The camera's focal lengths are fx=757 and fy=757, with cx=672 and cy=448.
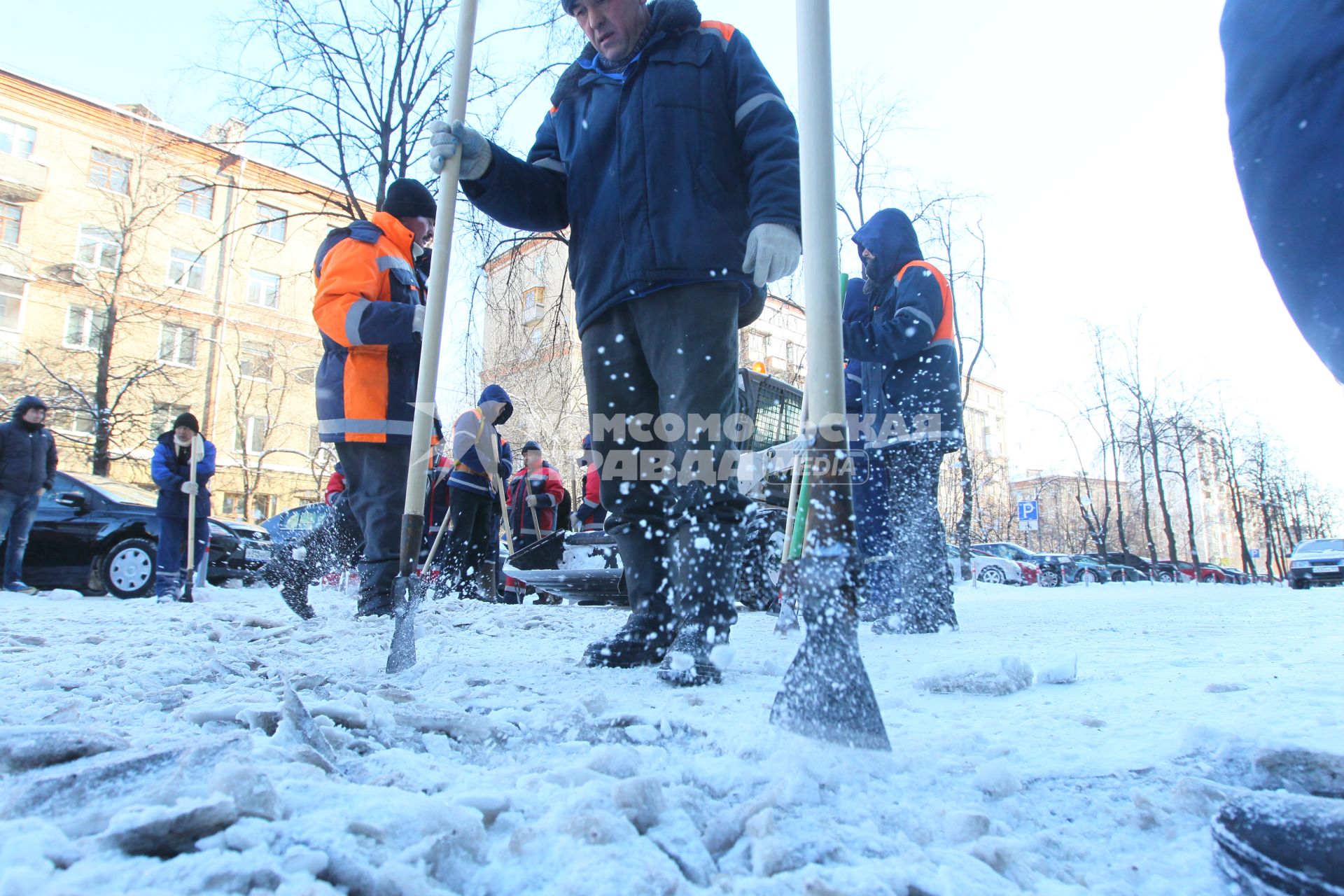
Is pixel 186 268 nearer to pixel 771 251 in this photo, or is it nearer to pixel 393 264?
pixel 393 264

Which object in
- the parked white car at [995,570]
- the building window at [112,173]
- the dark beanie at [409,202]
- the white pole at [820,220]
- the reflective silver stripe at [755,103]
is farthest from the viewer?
the parked white car at [995,570]

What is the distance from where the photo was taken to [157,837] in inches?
27.9

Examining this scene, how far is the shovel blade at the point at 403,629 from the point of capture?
1843mm

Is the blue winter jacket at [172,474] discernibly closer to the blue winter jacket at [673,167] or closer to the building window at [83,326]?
the blue winter jacket at [673,167]

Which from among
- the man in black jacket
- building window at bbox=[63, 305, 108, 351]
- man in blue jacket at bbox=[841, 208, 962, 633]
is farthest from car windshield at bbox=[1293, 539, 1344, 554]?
building window at bbox=[63, 305, 108, 351]

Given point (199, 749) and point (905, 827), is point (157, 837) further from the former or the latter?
point (905, 827)

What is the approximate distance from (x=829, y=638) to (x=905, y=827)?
0.38 meters

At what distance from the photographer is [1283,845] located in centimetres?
70

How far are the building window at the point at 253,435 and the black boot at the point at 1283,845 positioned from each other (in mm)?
29520

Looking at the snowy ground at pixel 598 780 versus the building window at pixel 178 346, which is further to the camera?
the building window at pixel 178 346

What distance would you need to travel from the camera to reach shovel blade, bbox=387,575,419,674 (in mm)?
1843

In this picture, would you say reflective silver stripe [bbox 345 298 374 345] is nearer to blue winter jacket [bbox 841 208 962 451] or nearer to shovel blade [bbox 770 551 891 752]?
blue winter jacket [bbox 841 208 962 451]

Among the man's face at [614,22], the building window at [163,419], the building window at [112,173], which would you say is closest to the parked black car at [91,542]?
the man's face at [614,22]

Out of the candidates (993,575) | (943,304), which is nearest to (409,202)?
(943,304)
